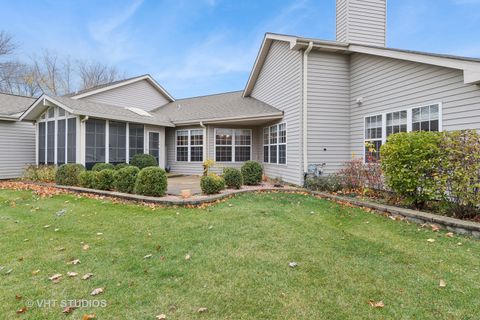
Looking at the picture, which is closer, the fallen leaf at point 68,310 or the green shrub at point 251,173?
the fallen leaf at point 68,310

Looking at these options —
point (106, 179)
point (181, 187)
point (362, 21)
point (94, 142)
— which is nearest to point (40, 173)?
point (94, 142)

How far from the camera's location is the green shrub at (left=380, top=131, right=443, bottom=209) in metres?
5.31

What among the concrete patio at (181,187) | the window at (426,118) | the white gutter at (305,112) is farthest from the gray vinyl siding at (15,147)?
the window at (426,118)

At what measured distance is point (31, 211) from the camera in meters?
6.60

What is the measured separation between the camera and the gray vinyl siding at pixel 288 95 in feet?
30.3

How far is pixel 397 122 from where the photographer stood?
302 inches

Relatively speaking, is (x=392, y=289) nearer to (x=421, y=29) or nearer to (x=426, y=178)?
A: (x=426, y=178)

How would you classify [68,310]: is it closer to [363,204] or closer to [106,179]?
[363,204]

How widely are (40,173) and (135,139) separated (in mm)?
4273

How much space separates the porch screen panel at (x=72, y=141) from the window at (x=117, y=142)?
4.29 feet

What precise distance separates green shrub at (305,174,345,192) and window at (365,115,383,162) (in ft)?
3.62

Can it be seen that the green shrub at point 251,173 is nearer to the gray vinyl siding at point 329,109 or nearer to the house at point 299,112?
the house at point 299,112

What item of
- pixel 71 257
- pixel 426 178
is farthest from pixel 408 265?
pixel 71 257

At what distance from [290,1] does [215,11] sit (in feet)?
20.0
